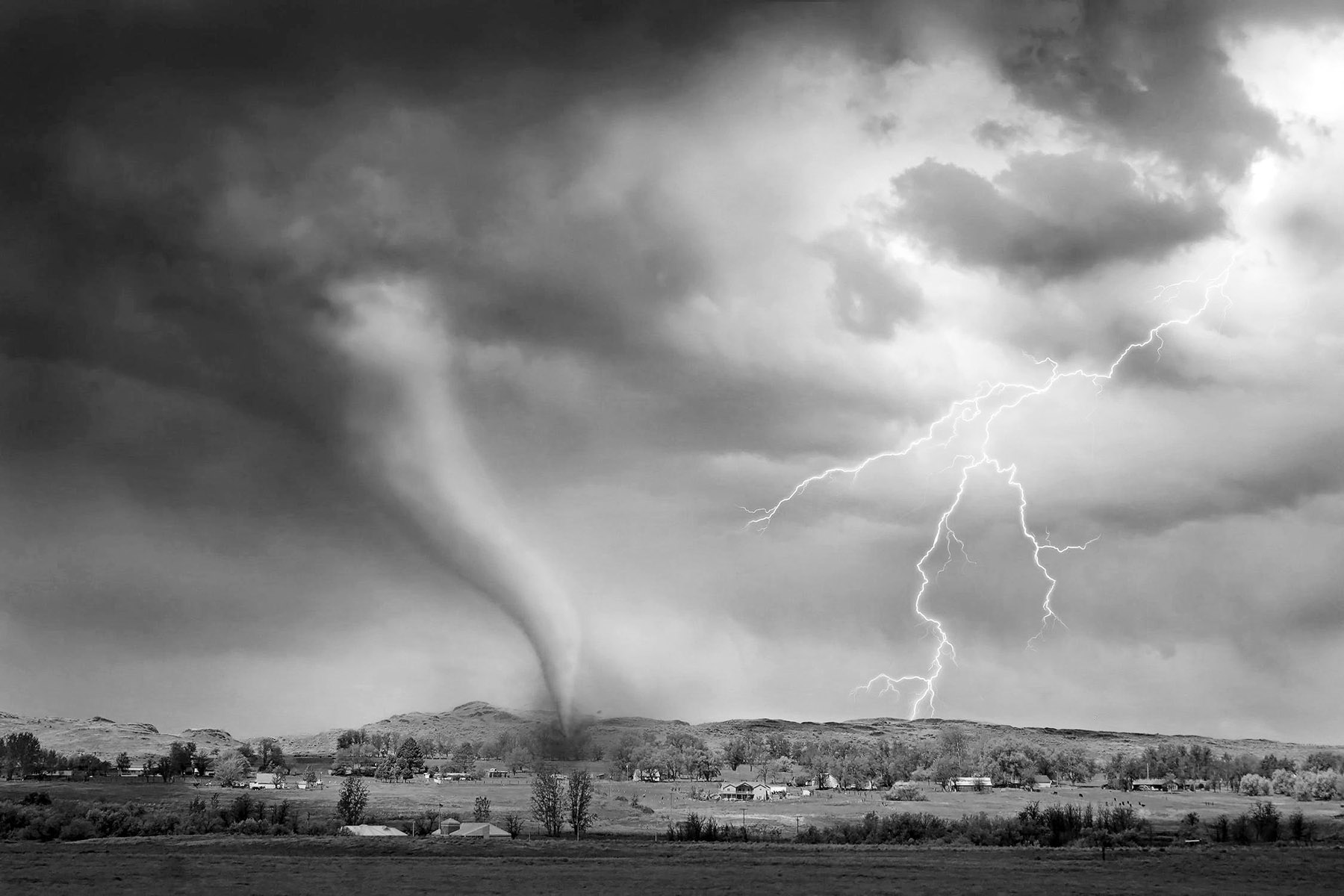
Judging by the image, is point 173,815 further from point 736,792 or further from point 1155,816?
point 1155,816

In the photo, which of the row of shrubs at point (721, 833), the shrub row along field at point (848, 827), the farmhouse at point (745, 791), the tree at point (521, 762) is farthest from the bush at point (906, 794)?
the tree at point (521, 762)

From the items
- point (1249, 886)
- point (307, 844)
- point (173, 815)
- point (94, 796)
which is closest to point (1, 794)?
point (94, 796)

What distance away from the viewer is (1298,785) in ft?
487

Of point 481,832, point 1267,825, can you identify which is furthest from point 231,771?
point 1267,825

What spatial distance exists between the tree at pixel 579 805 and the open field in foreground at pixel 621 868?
13.3 meters

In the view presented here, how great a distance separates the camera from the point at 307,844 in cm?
8306

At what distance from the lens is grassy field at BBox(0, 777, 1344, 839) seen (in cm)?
11200

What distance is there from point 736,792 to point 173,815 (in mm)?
75520

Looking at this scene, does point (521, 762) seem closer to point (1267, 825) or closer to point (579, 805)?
point (579, 805)

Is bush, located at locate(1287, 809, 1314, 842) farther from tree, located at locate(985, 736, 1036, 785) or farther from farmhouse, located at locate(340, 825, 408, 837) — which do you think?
tree, located at locate(985, 736, 1036, 785)

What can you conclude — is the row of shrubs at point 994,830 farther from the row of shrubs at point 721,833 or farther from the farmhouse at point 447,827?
the farmhouse at point 447,827

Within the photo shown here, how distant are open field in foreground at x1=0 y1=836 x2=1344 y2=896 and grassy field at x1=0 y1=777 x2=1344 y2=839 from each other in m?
20.6

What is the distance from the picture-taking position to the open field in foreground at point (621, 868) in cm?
5556

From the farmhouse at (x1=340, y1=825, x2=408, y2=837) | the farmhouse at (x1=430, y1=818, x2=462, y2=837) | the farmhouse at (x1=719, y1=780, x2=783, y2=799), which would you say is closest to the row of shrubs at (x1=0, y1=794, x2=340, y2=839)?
the farmhouse at (x1=340, y1=825, x2=408, y2=837)
